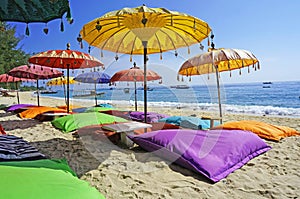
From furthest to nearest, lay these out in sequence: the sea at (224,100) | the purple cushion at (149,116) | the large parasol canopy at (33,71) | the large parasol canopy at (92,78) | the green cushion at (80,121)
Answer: the sea at (224,100), the large parasol canopy at (92,78), the large parasol canopy at (33,71), the purple cushion at (149,116), the green cushion at (80,121)

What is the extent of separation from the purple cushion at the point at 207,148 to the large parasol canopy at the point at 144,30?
1071mm

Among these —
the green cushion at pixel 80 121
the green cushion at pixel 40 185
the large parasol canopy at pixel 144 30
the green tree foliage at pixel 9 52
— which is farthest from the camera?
the green tree foliage at pixel 9 52

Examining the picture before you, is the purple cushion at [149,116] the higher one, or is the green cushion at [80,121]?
the green cushion at [80,121]

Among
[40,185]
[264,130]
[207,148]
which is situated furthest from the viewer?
[264,130]

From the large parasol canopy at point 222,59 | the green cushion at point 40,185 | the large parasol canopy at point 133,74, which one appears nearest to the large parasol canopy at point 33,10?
the green cushion at point 40,185

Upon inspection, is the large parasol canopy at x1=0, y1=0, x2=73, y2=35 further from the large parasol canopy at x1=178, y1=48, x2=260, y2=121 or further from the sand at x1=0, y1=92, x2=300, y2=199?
the large parasol canopy at x1=178, y1=48, x2=260, y2=121

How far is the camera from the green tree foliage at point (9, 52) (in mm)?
22328

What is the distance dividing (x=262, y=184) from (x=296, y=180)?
0.44m

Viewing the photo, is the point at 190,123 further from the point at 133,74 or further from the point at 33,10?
the point at 33,10

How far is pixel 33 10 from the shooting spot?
261 cm

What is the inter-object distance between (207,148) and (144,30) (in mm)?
2139

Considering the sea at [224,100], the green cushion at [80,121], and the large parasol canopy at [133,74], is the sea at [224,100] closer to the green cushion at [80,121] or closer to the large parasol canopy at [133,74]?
the large parasol canopy at [133,74]

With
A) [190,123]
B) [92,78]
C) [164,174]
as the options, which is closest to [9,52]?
[92,78]

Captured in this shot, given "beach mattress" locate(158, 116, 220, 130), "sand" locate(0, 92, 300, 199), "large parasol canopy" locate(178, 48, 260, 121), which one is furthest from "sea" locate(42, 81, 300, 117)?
"sand" locate(0, 92, 300, 199)
